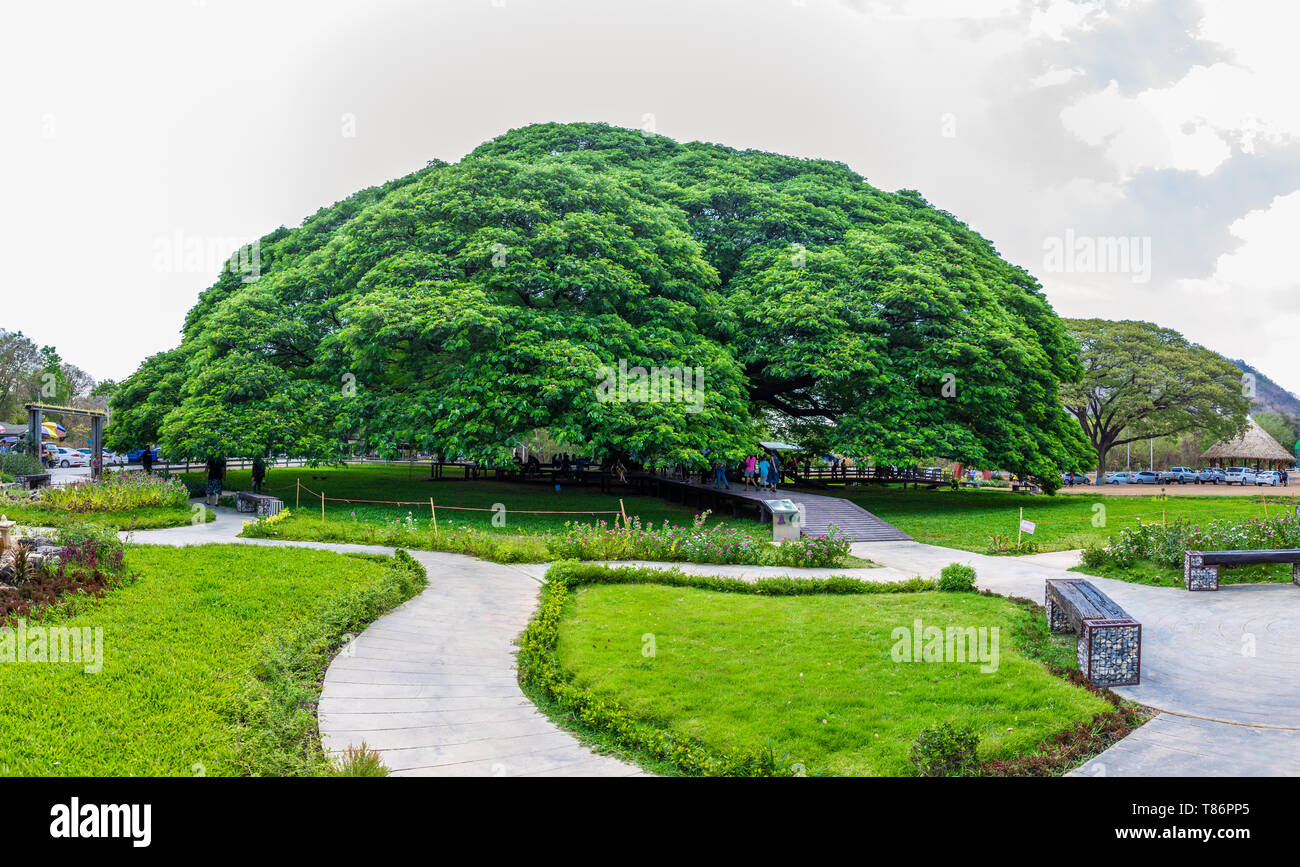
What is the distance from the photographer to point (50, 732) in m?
5.30

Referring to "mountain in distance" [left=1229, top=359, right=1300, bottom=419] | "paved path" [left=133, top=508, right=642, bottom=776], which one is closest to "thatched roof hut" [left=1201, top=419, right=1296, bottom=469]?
"paved path" [left=133, top=508, right=642, bottom=776]

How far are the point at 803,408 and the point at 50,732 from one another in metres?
27.4

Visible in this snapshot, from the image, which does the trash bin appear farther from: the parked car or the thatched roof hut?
the thatched roof hut

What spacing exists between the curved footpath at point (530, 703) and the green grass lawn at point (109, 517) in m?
9.63

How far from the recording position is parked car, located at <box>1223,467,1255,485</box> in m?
50.5

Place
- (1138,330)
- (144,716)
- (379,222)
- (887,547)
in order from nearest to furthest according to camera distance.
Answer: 1. (144,716)
2. (887,547)
3. (379,222)
4. (1138,330)

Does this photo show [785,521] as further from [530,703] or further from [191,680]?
[191,680]

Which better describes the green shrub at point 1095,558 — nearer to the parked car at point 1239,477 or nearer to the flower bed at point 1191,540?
the flower bed at point 1191,540

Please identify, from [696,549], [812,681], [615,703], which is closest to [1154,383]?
[696,549]

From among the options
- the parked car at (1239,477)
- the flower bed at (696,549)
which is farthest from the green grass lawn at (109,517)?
the parked car at (1239,477)

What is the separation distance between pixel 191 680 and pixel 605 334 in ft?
50.2

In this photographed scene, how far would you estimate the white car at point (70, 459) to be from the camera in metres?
48.0
